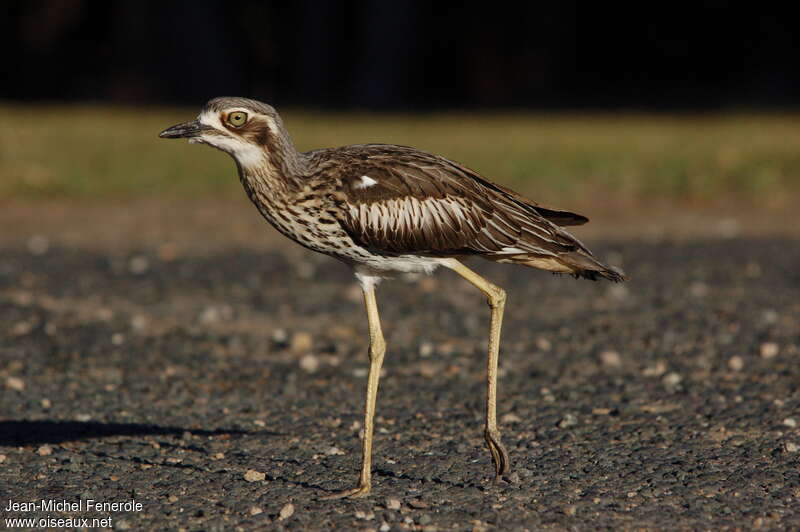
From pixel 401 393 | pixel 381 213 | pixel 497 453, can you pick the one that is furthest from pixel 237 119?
pixel 401 393

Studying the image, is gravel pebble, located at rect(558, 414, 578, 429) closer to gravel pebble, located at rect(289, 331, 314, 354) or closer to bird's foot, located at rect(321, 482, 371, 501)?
bird's foot, located at rect(321, 482, 371, 501)

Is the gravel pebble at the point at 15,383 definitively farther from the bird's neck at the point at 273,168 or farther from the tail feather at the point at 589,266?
the tail feather at the point at 589,266

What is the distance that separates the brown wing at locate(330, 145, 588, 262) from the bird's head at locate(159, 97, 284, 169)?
43 cm

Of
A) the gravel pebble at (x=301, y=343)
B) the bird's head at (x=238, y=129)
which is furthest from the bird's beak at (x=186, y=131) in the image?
the gravel pebble at (x=301, y=343)

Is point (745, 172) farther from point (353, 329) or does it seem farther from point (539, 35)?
point (539, 35)

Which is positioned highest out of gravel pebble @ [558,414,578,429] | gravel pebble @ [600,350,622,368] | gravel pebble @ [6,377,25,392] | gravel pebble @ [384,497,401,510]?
gravel pebble @ [600,350,622,368]

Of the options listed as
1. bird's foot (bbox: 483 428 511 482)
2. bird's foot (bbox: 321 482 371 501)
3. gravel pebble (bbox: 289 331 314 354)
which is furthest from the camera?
gravel pebble (bbox: 289 331 314 354)

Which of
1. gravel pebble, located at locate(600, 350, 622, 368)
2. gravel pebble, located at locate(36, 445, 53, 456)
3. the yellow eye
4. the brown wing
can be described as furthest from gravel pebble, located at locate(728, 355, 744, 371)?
gravel pebble, located at locate(36, 445, 53, 456)

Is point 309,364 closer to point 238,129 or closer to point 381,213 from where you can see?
point 381,213

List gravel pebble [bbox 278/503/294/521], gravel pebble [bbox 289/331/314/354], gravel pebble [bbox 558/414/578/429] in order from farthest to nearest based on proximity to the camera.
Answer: gravel pebble [bbox 289/331/314/354] < gravel pebble [bbox 558/414/578/429] < gravel pebble [bbox 278/503/294/521]

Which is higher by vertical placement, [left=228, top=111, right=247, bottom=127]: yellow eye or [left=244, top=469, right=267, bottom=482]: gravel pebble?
→ [left=228, top=111, right=247, bottom=127]: yellow eye

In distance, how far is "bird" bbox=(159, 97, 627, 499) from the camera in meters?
5.54

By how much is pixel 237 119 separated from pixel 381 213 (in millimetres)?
834

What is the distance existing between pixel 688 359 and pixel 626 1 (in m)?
25.4
